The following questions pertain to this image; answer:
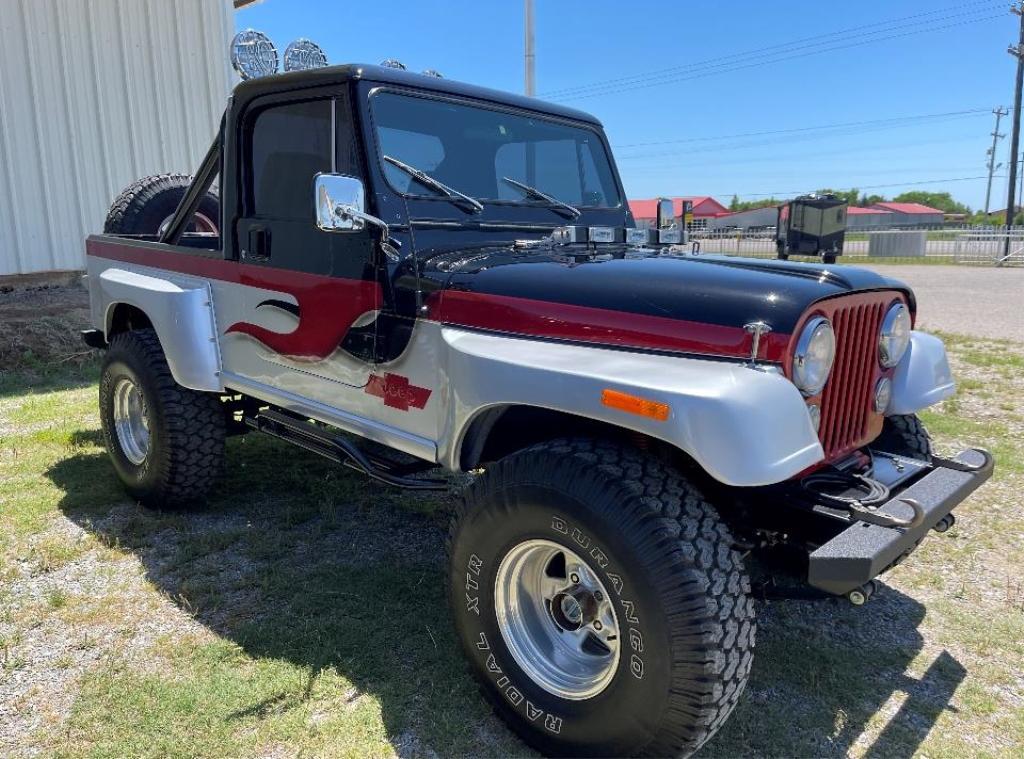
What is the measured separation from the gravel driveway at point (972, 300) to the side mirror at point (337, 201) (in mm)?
8860

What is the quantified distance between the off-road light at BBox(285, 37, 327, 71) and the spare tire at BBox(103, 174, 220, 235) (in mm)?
1522

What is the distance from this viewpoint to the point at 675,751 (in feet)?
6.88

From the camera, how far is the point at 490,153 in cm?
342

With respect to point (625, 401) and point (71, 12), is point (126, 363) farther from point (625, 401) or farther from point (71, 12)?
point (71, 12)

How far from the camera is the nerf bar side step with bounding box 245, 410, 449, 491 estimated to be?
3.04 metres

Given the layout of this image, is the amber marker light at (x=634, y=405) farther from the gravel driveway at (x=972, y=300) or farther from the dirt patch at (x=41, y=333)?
the gravel driveway at (x=972, y=300)

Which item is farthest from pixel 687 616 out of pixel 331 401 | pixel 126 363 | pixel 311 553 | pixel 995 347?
pixel 995 347

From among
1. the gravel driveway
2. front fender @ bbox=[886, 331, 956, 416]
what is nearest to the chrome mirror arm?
front fender @ bbox=[886, 331, 956, 416]

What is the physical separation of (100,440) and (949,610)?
525 cm

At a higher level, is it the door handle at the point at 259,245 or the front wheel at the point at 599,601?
the door handle at the point at 259,245

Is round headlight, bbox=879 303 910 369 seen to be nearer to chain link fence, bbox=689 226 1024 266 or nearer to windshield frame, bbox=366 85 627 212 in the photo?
windshield frame, bbox=366 85 627 212

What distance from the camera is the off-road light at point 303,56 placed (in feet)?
12.3

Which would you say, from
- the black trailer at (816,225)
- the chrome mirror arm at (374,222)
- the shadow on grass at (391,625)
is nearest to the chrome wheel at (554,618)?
the shadow on grass at (391,625)

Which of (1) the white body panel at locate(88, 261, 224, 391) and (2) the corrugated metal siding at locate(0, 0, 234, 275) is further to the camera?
(2) the corrugated metal siding at locate(0, 0, 234, 275)
